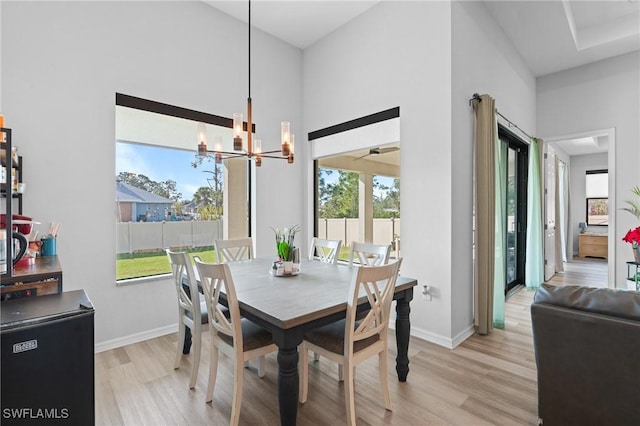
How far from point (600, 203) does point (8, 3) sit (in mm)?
11071

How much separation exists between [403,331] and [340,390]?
23.9 inches

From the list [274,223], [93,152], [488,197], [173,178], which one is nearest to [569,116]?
[488,197]

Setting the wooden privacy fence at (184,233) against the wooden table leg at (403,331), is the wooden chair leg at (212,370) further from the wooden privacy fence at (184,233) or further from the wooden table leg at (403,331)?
the wooden privacy fence at (184,233)

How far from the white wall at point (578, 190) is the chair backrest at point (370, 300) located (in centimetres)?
866

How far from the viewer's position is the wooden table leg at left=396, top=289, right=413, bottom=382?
226 cm

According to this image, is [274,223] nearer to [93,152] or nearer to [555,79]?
[93,152]

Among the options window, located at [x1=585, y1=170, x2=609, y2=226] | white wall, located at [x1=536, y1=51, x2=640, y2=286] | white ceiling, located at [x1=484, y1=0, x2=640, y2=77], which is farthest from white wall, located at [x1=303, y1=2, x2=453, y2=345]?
window, located at [x1=585, y1=170, x2=609, y2=226]

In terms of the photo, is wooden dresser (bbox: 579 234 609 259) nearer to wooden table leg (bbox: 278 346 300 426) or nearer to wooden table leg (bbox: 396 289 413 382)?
wooden table leg (bbox: 396 289 413 382)

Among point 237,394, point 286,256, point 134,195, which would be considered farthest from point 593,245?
point 134,195

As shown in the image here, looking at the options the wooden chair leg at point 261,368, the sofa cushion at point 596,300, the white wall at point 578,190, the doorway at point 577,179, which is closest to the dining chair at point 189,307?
the wooden chair leg at point 261,368

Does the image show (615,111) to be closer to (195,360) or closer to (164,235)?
(195,360)

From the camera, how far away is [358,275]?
1.69 m

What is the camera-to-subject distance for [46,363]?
55.2 inches

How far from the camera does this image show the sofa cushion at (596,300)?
1405 millimetres
